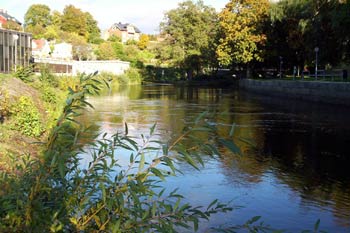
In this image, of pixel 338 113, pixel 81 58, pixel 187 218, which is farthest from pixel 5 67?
pixel 81 58

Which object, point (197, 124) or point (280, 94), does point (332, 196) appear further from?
point (280, 94)

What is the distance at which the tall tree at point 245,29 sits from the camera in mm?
50094

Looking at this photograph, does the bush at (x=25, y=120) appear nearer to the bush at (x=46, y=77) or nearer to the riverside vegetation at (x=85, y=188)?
the riverside vegetation at (x=85, y=188)

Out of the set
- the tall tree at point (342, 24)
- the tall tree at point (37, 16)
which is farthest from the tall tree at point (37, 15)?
the tall tree at point (342, 24)

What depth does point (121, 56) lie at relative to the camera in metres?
91.4

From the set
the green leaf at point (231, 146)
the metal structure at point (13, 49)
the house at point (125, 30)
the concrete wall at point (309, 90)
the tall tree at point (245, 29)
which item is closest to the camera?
the green leaf at point (231, 146)

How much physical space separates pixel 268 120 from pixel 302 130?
353 cm

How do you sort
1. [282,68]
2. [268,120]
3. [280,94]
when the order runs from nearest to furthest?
[268,120] < [280,94] < [282,68]

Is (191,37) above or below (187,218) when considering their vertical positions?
above

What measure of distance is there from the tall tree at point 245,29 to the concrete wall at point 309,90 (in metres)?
5.28

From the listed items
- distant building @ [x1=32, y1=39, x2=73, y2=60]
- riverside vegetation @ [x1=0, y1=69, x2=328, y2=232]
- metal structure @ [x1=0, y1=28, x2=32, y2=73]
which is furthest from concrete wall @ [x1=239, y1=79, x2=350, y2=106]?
distant building @ [x1=32, y1=39, x2=73, y2=60]

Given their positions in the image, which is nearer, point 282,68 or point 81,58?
point 282,68

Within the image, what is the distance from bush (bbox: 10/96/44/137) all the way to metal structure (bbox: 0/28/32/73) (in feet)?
69.5

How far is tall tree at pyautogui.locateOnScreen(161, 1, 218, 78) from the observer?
6806 cm
